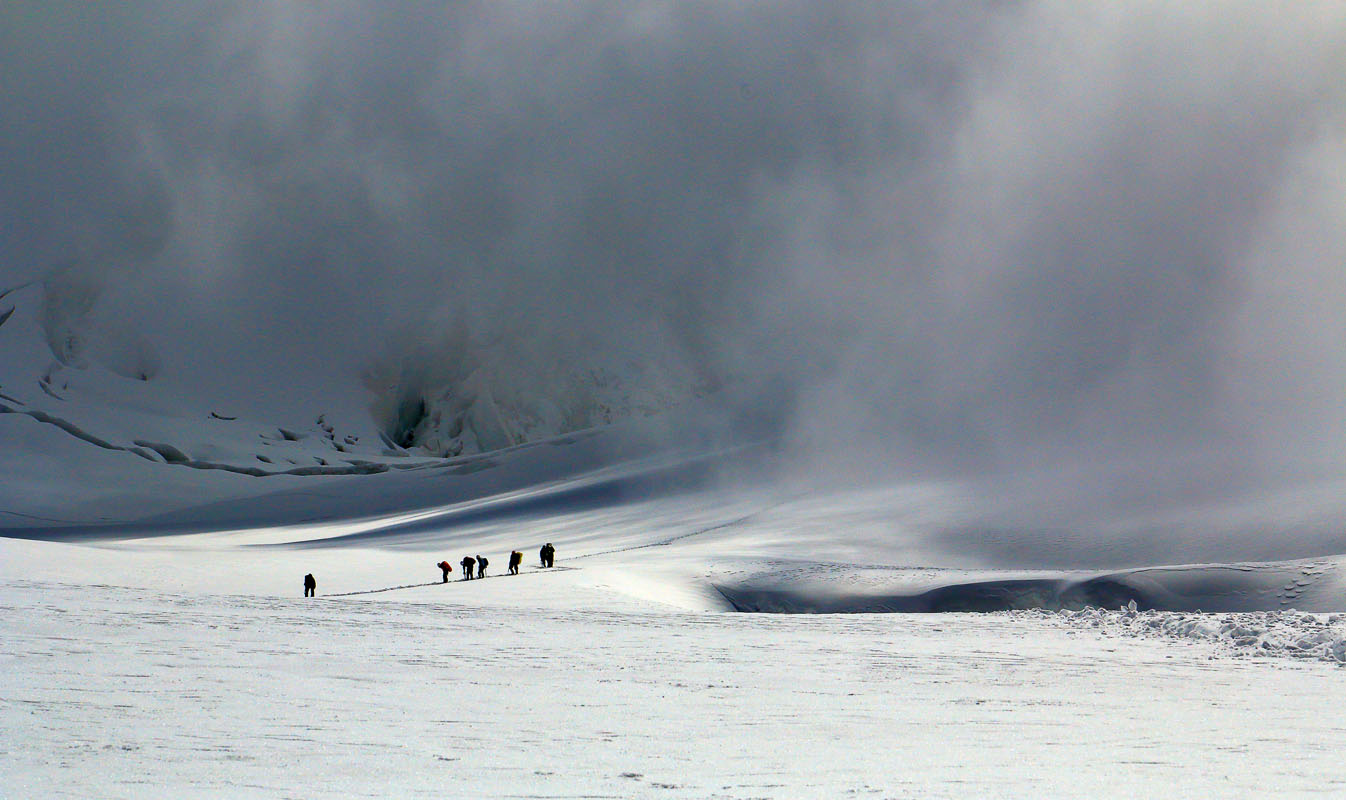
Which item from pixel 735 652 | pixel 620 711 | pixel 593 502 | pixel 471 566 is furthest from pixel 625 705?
pixel 593 502

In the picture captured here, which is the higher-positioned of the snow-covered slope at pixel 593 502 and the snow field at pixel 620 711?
the snow-covered slope at pixel 593 502

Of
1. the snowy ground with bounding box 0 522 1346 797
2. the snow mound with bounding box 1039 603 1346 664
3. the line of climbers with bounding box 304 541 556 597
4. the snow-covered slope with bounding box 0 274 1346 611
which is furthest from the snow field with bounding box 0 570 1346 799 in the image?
the snow-covered slope with bounding box 0 274 1346 611

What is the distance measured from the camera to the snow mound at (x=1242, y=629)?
12617 mm

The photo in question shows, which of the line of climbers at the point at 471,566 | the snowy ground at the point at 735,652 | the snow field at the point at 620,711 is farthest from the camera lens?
the line of climbers at the point at 471,566

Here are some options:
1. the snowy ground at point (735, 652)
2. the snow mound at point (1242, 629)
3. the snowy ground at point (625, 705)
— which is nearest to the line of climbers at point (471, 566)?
the snowy ground at point (735, 652)

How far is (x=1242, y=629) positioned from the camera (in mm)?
13922

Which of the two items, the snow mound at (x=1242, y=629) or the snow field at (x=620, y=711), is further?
the snow mound at (x=1242, y=629)

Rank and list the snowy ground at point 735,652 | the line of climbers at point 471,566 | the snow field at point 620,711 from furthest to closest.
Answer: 1. the line of climbers at point 471,566
2. the snowy ground at point 735,652
3. the snow field at point 620,711

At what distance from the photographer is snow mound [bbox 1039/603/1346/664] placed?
12.6 m

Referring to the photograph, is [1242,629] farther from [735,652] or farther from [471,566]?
[471,566]

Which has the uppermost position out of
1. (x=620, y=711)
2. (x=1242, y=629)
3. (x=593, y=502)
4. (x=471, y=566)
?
(x=593, y=502)

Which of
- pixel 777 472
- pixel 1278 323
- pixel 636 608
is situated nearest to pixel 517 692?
pixel 636 608

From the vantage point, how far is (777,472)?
157ft

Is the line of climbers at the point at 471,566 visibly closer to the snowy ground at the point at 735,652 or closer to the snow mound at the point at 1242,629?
the snowy ground at the point at 735,652
